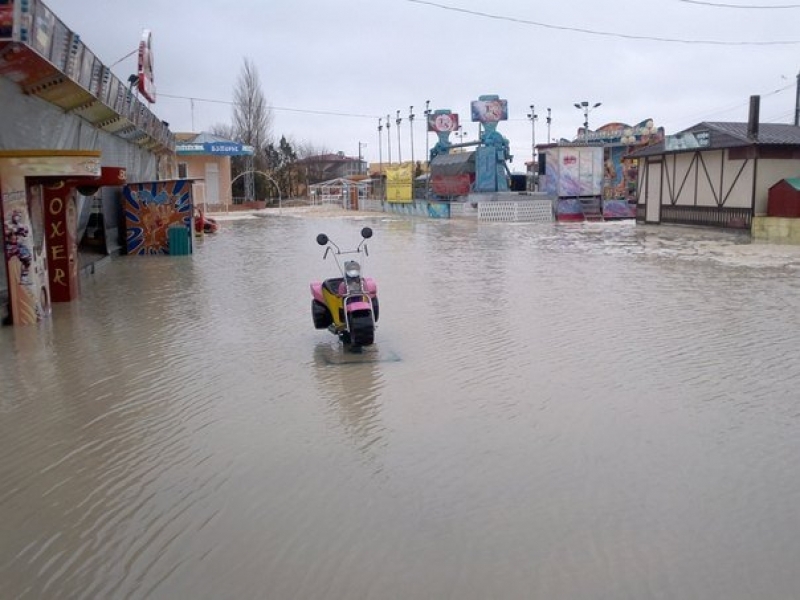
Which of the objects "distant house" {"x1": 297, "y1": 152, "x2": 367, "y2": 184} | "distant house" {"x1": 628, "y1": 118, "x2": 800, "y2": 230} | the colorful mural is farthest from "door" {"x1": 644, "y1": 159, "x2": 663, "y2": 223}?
"distant house" {"x1": 297, "y1": 152, "x2": 367, "y2": 184}

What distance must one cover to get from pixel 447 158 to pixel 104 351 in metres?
44.8

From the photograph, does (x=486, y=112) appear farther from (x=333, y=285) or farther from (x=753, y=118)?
(x=333, y=285)

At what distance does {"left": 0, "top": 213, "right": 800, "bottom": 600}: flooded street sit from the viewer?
3.90 m

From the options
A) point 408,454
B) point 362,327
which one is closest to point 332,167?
point 362,327

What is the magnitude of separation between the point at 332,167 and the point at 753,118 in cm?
9123

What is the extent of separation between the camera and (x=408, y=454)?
18.2 ft

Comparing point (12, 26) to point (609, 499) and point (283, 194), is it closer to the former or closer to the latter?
point (609, 499)

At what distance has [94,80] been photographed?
53.0 feet

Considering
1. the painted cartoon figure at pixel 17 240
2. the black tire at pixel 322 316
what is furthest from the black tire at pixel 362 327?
the painted cartoon figure at pixel 17 240

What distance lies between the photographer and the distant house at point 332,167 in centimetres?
10158

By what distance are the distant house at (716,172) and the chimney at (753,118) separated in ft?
0.12

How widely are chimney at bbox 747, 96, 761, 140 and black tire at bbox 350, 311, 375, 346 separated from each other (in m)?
22.7

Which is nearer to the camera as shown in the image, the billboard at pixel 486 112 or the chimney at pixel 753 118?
the chimney at pixel 753 118

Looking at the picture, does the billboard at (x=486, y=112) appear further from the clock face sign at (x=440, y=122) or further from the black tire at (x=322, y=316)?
the black tire at (x=322, y=316)
